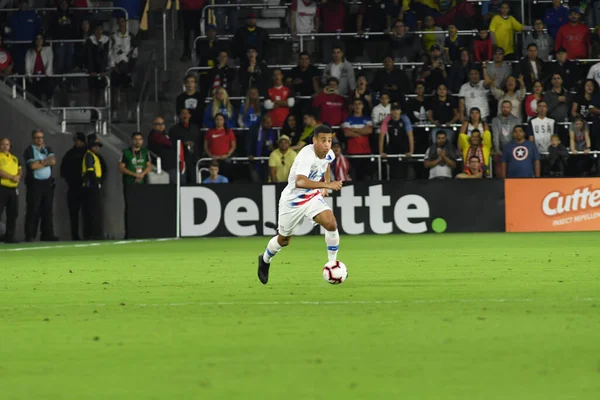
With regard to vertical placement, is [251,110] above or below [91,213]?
above

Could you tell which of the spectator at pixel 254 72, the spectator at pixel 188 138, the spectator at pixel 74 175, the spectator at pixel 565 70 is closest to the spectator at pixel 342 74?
the spectator at pixel 254 72

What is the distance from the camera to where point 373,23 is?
28.6 metres

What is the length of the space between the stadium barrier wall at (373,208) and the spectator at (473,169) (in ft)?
0.53

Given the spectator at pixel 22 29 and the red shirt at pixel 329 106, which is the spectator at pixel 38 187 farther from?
the red shirt at pixel 329 106

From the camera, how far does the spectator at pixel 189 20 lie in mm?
28828

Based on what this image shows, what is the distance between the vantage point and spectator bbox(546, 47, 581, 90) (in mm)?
27234

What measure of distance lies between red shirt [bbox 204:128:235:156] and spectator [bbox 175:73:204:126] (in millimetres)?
881

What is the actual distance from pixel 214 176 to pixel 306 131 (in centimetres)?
218

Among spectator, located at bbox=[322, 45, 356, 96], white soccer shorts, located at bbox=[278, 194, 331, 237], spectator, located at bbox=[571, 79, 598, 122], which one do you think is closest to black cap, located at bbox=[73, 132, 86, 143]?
spectator, located at bbox=[322, 45, 356, 96]

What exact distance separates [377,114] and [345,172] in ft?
4.79

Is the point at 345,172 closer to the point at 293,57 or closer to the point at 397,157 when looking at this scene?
the point at 397,157

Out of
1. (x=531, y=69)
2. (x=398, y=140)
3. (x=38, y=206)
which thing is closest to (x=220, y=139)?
(x=398, y=140)

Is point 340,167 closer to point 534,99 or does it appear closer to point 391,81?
point 391,81

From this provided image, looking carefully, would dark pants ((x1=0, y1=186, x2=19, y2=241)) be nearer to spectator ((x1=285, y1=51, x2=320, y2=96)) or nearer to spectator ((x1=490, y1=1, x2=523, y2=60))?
spectator ((x1=285, y1=51, x2=320, y2=96))
